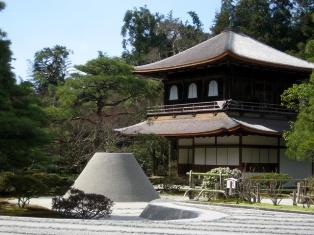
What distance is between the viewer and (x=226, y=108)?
31.4m

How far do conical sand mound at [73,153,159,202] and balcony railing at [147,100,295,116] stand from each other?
16.2 m

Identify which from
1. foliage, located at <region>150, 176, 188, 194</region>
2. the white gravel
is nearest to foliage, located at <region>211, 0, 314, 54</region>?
foliage, located at <region>150, 176, 188, 194</region>

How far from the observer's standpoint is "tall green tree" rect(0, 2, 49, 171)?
1471 cm

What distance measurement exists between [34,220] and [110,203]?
126 inches

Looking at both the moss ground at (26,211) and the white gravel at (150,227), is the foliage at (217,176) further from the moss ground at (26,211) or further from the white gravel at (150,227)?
the white gravel at (150,227)

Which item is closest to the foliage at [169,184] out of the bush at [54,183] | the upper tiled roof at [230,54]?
the upper tiled roof at [230,54]

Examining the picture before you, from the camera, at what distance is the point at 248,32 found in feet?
184

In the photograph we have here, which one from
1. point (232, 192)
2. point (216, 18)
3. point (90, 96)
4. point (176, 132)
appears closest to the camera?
point (232, 192)

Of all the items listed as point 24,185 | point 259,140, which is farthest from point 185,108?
point 24,185

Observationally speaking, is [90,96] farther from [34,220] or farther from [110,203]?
[34,220]

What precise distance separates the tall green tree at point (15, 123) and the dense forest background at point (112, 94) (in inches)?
1.0

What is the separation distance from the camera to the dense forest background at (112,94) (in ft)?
51.5

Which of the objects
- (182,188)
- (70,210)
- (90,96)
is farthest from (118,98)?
(70,210)

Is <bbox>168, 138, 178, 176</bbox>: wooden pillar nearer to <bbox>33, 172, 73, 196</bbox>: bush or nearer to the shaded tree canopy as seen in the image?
the shaded tree canopy
